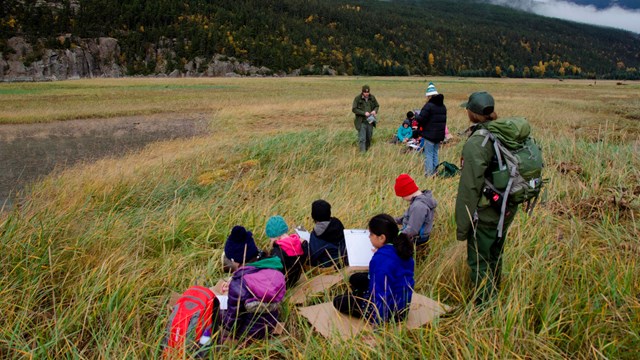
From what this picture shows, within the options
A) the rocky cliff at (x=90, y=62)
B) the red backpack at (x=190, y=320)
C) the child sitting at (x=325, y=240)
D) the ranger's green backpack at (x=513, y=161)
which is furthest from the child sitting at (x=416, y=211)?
the rocky cliff at (x=90, y=62)

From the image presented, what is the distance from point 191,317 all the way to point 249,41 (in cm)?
12507

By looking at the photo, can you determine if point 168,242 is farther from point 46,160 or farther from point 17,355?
point 46,160

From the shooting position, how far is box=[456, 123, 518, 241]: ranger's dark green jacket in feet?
9.51

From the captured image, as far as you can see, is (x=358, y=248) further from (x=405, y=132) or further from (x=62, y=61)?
(x=62, y=61)

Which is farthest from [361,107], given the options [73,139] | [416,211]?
[73,139]

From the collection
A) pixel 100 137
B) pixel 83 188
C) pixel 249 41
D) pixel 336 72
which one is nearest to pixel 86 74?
pixel 249 41

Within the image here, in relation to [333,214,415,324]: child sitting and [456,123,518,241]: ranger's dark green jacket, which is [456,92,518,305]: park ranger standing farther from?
[333,214,415,324]: child sitting

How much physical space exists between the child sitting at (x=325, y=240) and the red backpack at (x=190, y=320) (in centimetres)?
130

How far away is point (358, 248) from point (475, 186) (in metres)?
1.28

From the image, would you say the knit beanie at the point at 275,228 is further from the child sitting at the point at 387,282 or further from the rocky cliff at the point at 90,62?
the rocky cliff at the point at 90,62

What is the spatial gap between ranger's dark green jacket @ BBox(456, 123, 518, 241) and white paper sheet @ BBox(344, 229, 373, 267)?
930 millimetres

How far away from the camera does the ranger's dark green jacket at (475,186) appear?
290cm

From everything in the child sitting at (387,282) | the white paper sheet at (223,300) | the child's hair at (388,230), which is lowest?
the white paper sheet at (223,300)

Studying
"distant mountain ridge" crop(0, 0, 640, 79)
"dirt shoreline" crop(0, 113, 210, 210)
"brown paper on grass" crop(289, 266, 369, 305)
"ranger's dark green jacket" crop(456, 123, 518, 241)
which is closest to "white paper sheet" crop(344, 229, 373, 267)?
"brown paper on grass" crop(289, 266, 369, 305)
